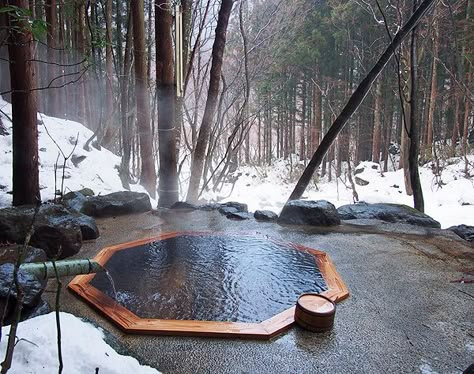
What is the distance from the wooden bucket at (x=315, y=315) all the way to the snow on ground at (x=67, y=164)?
165 inches

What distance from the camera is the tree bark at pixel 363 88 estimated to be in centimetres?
467

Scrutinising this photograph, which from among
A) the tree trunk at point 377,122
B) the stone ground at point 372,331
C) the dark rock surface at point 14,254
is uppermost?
the tree trunk at point 377,122

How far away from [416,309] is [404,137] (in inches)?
434

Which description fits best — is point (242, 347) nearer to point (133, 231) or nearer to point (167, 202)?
point (133, 231)

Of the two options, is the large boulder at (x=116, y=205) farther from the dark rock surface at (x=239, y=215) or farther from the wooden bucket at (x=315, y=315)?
the wooden bucket at (x=315, y=315)

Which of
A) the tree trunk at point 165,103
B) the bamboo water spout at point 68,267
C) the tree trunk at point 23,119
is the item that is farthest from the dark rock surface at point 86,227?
the bamboo water spout at point 68,267

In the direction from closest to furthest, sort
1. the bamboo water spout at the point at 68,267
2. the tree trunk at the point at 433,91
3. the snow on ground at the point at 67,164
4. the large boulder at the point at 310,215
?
the bamboo water spout at the point at 68,267
the large boulder at the point at 310,215
the snow on ground at the point at 67,164
the tree trunk at the point at 433,91

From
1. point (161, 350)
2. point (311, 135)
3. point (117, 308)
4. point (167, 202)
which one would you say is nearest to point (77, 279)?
point (117, 308)

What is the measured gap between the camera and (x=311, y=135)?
1602 cm

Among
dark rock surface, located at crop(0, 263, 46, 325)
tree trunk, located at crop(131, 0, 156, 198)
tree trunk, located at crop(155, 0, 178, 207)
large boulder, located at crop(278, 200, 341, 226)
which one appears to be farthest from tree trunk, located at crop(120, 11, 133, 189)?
dark rock surface, located at crop(0, 263, 46, 325)

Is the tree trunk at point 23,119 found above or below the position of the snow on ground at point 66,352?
above

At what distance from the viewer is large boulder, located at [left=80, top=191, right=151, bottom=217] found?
4695mm

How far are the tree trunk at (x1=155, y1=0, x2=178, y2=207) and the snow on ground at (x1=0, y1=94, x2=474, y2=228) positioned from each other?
122 cm

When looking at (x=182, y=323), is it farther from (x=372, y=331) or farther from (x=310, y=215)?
(x=310, y=215)
